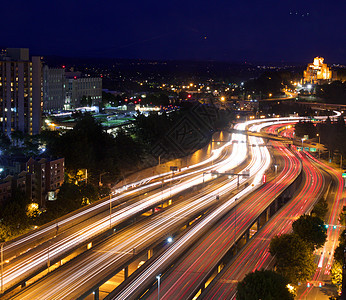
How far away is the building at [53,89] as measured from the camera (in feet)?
116

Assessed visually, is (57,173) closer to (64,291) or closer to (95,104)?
(64,291)

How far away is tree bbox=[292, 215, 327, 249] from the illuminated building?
185 feet

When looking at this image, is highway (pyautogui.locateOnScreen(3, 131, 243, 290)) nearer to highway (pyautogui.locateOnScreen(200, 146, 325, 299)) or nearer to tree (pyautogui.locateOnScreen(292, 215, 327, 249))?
highway (pyautogui.locateOnScreen(200, 146, 325, 299))

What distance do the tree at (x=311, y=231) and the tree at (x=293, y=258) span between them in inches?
41.0

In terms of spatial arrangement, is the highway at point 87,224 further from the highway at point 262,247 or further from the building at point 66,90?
the building at point 66,90

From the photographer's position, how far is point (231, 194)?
1761cm

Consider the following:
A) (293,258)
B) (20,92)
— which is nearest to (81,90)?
(20,92)

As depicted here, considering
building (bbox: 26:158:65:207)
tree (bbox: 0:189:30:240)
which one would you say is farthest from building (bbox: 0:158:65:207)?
tree (bbox: 0:189:30:240)

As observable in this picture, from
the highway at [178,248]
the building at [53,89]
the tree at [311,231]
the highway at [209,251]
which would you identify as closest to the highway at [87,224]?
the highway at [178,248]

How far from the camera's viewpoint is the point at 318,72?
6744cm

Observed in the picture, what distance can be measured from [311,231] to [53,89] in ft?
88.5

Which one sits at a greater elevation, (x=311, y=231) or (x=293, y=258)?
(x=311, y=231)

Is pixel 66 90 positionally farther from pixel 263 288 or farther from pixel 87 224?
pixel 263 288

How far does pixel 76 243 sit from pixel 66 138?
9.42 metres
